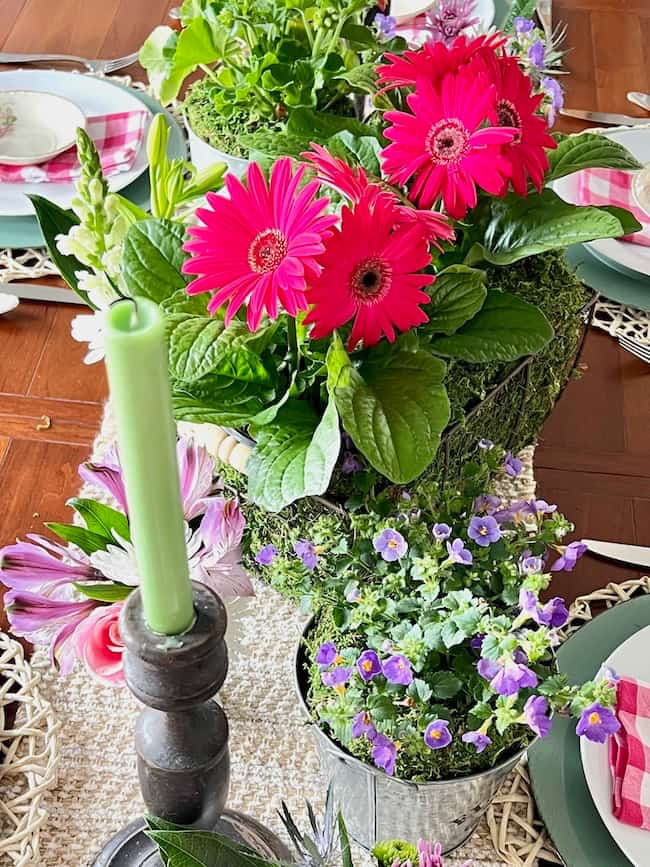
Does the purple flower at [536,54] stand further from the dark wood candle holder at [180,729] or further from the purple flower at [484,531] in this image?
the dark wood candle holder at [180,729]

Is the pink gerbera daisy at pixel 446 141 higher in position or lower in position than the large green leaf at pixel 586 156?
higher

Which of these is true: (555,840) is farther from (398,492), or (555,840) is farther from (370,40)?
(370,40)

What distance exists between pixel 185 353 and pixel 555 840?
0.32m

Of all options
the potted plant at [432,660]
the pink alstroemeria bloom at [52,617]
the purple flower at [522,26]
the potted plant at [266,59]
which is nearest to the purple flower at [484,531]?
the potted plant at [432,660]

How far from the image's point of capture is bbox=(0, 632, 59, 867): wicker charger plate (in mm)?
534

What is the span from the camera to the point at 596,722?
457 mm

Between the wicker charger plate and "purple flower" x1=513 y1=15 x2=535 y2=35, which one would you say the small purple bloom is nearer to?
the wicker charger plate

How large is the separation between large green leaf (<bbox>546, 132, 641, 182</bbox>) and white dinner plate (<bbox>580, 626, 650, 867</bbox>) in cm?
28

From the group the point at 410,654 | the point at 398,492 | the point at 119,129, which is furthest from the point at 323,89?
the point at 410,654

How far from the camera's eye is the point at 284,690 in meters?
0.63

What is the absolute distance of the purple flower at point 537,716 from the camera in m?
0.44

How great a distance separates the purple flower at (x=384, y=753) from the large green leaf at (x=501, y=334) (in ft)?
0.68

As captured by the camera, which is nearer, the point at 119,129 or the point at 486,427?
the point at 486,427

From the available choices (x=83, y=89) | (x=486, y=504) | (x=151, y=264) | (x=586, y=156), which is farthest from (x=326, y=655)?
(x=83, y=89)
